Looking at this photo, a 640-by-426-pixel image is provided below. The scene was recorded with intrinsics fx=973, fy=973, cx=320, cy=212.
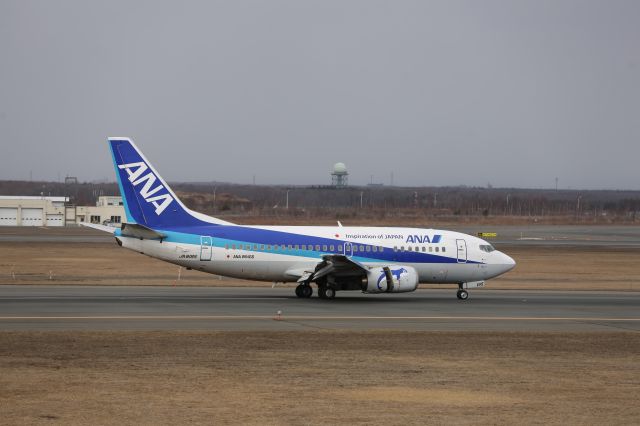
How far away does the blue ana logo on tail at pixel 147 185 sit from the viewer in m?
41.4

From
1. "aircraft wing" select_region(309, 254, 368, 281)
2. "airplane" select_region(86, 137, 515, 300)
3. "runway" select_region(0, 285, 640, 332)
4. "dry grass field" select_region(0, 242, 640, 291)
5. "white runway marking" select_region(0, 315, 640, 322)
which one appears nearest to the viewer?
"runway" select_region(0, 285, 640, 332)

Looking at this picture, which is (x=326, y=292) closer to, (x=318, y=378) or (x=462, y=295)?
(x=462, y=295)

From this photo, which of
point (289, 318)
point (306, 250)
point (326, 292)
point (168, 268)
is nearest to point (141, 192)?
point (306, 250)

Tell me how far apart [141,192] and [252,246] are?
5246 mm

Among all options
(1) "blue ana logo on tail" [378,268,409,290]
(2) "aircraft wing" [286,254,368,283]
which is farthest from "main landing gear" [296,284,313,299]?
(1) "blue ana logo on tail" [378,268,409,290]

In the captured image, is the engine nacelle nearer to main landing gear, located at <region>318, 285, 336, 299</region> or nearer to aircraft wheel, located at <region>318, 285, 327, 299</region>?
main landing gear, located at <region>318, 285, 336, 299</region>

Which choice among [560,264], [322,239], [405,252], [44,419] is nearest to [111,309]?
[322,239]

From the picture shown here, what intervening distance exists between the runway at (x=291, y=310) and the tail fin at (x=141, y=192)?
3.30 metres

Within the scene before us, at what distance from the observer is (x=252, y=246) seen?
136 feet

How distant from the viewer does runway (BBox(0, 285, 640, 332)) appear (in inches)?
1248

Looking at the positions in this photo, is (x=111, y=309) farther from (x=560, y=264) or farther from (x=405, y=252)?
(x=560, y=264)

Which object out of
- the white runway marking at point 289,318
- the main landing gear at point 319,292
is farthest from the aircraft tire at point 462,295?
the white runway marking at point 289,318

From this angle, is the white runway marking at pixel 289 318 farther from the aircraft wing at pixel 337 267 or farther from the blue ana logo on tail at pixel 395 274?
the aircraft wing at pixel 337 267

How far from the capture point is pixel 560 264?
224 feet
